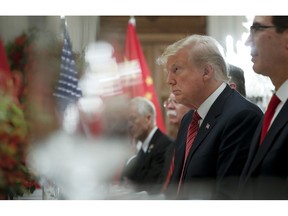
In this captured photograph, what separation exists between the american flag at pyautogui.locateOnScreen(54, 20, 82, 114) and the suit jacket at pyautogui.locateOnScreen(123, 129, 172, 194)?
44cm

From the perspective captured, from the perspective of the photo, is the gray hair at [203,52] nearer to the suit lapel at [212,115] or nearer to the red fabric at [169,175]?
the suit lapel at [212,115]

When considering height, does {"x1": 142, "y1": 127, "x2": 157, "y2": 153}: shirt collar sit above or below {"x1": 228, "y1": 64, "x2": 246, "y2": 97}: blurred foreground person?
below

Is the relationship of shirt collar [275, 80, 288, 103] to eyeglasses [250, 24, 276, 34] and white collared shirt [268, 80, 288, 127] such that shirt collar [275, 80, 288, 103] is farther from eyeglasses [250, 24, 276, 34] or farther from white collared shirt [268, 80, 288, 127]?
eyeglasses [250, 24, 276, 34]

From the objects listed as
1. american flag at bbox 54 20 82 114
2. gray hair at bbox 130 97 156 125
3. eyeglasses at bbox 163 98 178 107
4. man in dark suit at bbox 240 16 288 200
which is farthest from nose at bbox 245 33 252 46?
american flag at bbox 54 20 82 114

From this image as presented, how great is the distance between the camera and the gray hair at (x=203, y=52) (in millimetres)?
2877

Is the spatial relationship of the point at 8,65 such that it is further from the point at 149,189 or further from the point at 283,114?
the point at 283,114

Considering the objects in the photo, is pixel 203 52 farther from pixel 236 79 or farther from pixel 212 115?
pixel 212 115

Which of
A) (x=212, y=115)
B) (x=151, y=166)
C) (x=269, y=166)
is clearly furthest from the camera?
(x=151, y=166)

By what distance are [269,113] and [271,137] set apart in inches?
5.0

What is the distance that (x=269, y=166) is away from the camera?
2764mm

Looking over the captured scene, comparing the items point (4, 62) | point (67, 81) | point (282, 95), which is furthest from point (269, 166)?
point (4, 62)

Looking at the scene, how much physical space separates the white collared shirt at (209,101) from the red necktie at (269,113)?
0.23 m

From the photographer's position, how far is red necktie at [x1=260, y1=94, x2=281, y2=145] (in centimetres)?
282

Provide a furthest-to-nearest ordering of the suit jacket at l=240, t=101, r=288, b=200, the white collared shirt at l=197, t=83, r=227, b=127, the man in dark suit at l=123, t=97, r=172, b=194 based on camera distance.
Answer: the man in dark suit at l=123, t=97, r=172, b=194
the white collared shirt at l=197, t=83, r=227, b=127
the suit jacket at l=240, t=101, r=288, b=200
